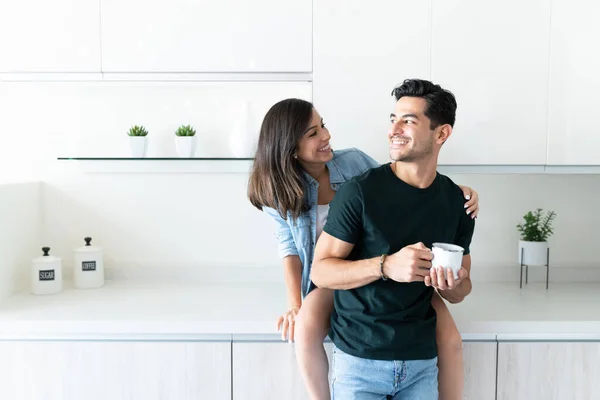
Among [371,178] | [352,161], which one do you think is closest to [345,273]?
[371,178]

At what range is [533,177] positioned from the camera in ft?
8.07

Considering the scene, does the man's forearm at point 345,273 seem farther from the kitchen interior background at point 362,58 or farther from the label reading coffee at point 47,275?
the label reading coffee at point 47,275

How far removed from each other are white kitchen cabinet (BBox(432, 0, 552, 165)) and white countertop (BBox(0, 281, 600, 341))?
20.5 inches

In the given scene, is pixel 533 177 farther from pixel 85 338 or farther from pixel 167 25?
pixel 85 338

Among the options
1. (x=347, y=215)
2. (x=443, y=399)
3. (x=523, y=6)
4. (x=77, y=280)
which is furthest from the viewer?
(x=77, y=280)

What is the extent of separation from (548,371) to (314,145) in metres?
1.05

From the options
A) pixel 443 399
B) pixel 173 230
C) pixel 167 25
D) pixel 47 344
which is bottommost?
pixel 443 399

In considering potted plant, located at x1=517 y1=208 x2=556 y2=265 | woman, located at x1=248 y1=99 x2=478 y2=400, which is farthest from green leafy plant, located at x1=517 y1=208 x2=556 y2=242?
woman, located at x1=248 y1=99 x2=478 y2=400

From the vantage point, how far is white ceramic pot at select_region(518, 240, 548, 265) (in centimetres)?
232

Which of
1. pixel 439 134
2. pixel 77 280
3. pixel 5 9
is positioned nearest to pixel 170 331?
pixel 77 280

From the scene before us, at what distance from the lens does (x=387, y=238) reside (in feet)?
5.03

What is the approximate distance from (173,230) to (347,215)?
115 centimetres

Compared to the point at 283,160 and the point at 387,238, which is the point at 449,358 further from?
the point at 283,160

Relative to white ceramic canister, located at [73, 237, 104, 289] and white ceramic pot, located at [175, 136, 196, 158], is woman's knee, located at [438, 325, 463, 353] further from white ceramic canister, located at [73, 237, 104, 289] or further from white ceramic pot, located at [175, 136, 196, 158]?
white ceramic canister, located at [73, 237, 104, 289]
